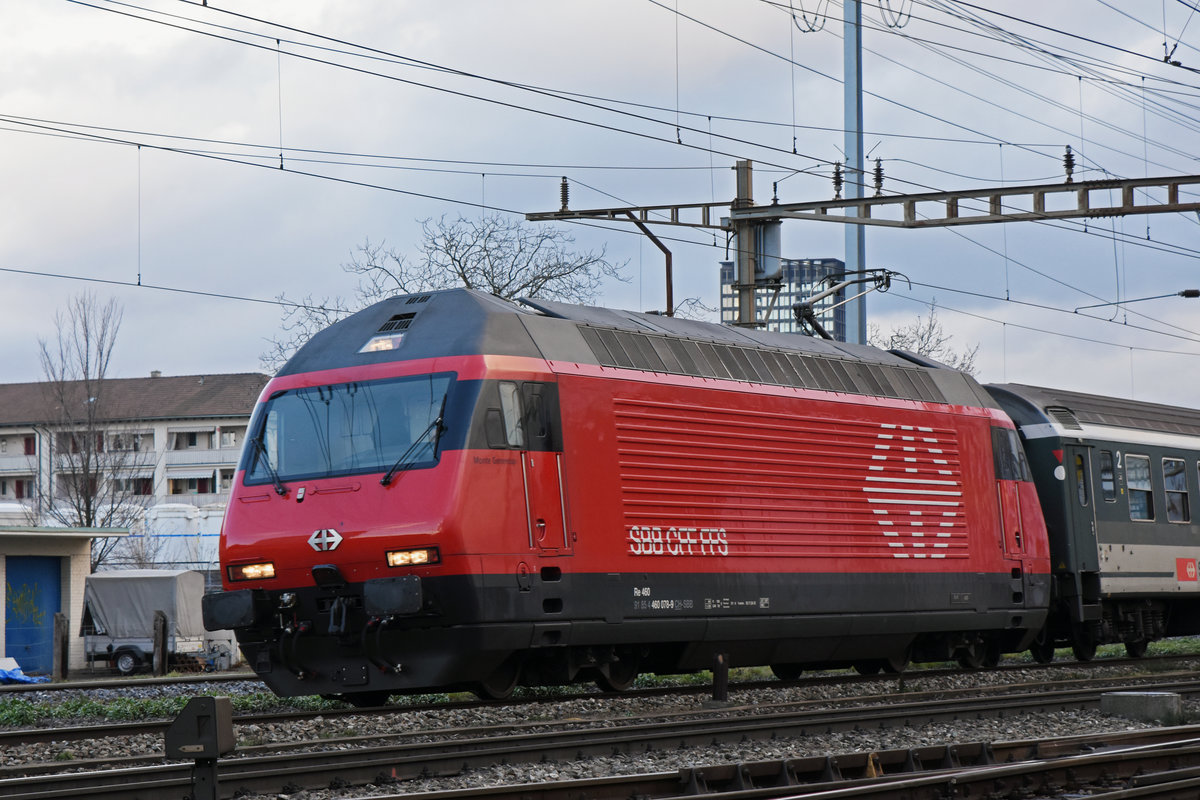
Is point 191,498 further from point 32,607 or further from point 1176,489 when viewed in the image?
point 1176,489

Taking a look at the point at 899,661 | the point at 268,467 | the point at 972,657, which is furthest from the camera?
the point at 972,657

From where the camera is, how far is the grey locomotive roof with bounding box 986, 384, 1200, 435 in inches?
850

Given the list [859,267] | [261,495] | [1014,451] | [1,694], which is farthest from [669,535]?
[859,267]

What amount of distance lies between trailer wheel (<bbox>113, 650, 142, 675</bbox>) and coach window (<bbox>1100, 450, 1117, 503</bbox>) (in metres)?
25.7

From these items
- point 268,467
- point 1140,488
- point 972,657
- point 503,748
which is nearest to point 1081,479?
point 1140,488

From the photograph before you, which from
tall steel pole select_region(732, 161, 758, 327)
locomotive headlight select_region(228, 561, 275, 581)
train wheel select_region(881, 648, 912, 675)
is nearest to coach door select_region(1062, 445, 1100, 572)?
train wheel select_region(881, 648, 912, 675)

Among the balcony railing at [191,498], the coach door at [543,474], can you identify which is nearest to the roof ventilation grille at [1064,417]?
the coach door at [543,474]

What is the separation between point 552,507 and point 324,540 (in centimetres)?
206

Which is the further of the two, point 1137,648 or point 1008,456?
point 1137,648

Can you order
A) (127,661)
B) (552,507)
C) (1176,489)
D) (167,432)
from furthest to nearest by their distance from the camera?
1. (167,432)
2. (127,661)
3. (1176,489)
4. (552,507)

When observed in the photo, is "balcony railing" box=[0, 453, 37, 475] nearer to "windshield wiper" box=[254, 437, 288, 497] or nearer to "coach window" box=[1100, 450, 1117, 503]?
"coach window" box=[1100, 450, 1117, 503]

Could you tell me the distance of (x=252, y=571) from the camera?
13.4 meters

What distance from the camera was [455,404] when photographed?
12867mm

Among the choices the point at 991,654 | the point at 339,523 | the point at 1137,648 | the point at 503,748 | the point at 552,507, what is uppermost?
the point at 552,507
